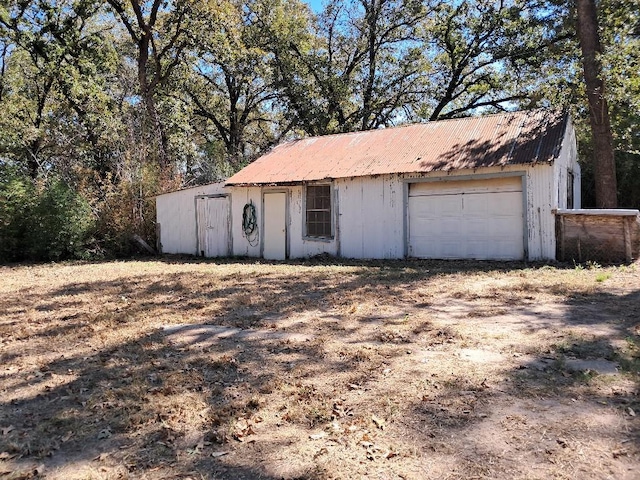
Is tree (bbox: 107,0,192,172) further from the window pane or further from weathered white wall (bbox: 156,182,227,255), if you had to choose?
the window pane

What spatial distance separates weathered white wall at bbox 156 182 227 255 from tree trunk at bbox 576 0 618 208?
11.2 m

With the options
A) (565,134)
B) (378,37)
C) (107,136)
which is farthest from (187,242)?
(378,37)

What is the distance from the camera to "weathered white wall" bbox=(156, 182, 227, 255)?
51.4 ft

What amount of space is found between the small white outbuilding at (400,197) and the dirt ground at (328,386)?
12.8ft

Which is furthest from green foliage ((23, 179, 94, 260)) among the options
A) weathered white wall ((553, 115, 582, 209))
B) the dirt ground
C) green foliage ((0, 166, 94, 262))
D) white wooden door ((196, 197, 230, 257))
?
weathered white wall ((553, 115, 582, 209))

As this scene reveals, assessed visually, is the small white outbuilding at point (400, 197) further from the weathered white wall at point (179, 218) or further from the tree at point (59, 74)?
the tree at point (59, 74)

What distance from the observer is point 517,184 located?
11.0m

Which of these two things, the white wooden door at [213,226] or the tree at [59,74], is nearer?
the white wooden door at [213,226]

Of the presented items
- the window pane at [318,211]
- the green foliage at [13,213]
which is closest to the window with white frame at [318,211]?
the window pane at [318,211]

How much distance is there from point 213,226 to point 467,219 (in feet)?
27.0

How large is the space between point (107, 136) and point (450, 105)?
1630 centimetres

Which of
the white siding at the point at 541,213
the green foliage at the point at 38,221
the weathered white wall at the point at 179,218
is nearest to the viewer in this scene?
the white siding at the point at 541,213

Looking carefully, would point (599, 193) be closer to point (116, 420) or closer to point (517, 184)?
point (517, 184)

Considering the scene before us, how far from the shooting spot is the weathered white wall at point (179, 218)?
15664 mm
